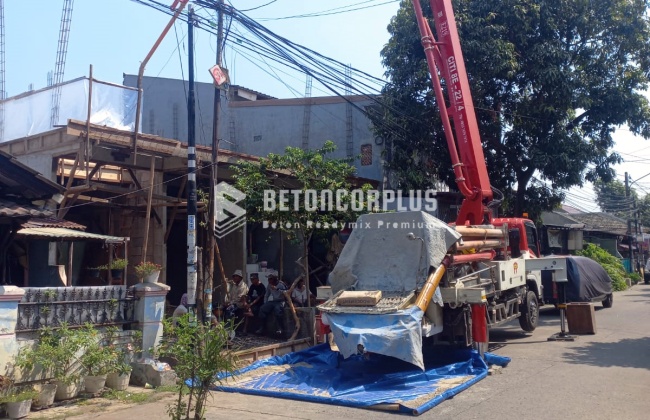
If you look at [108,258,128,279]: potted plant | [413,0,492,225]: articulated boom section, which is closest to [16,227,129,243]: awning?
[108,258,128,279]: potted plant

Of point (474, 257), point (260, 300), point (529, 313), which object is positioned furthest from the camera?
point (260, 300)

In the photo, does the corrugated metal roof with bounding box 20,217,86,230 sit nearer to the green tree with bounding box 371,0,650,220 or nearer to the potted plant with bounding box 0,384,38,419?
the potted plant with bounding box 0,384,38,419

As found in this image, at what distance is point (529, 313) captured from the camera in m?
13.8

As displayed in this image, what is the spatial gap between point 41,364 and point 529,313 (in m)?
10.3

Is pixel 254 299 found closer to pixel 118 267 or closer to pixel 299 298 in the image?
pixel 299 298

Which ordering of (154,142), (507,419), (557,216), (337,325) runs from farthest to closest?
(557,216) → (154,142) → (337,325) → (507,419)

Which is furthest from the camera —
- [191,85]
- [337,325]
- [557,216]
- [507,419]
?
[557,216]

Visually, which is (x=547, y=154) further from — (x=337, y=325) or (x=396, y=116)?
(x=337, y=325)

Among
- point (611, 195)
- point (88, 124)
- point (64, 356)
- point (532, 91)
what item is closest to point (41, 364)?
point (64, 356)

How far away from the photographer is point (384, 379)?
891cm

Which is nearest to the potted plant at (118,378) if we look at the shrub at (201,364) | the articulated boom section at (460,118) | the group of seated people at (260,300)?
the shrub at (201,364)

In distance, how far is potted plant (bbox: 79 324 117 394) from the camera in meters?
8.53

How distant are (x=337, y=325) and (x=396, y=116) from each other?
441 inches

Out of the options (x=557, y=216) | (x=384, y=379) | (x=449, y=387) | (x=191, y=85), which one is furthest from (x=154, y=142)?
(x=557, y=216)
